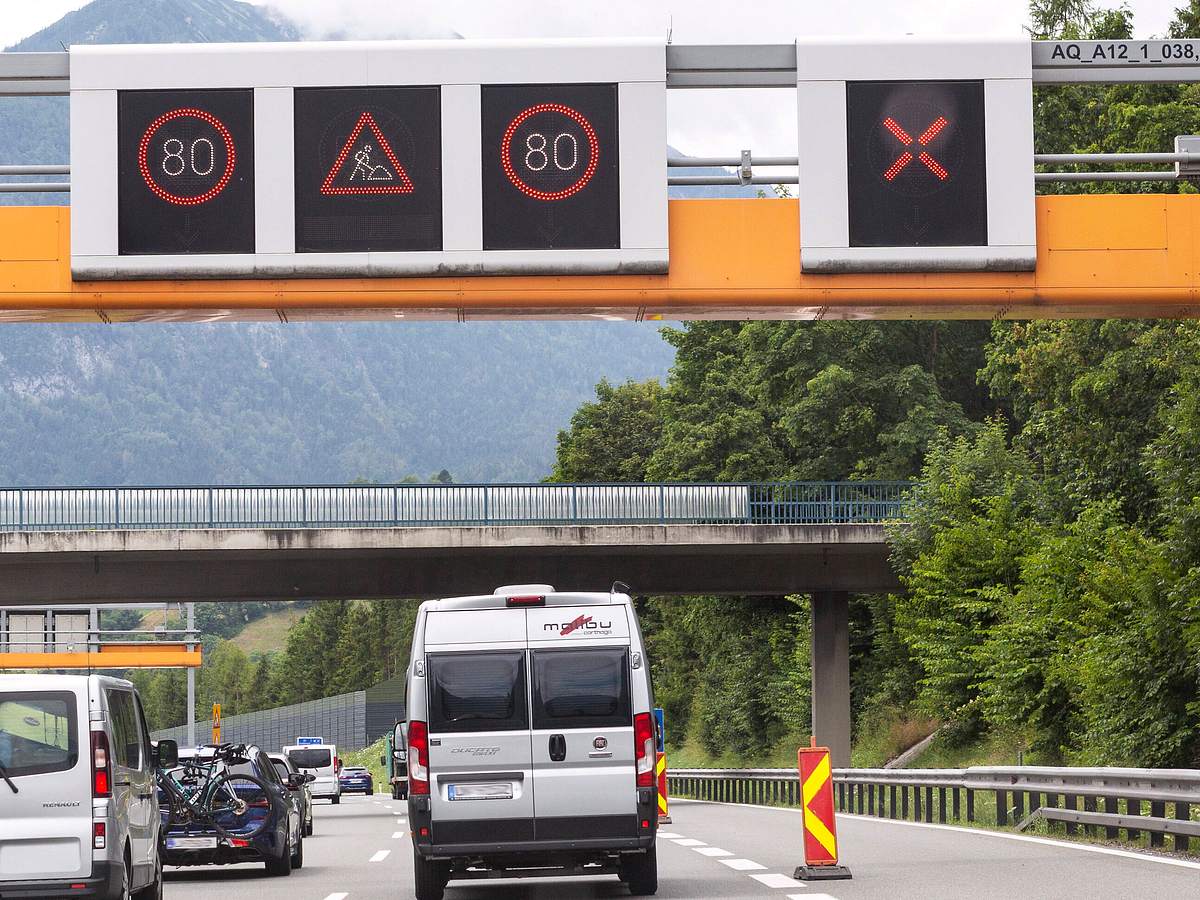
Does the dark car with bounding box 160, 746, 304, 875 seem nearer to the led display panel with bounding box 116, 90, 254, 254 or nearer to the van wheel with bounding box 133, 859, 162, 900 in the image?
the van wheel with bounding box 133, 859, 162, 900

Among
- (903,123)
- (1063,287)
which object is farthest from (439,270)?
(1063,287)

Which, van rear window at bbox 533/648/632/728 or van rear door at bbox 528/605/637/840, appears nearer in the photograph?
van rear door at bbox 528/605/637/840

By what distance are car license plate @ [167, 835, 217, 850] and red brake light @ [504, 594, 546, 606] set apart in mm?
6723

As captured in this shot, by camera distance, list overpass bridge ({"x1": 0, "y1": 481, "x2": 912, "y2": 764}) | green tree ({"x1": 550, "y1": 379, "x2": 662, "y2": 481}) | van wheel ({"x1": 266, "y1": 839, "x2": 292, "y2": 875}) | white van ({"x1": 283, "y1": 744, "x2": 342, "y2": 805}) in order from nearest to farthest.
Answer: van wheel ({"x1": 266, "y1": 839, "x2": 292, "y2": 875}), overpass bridge ({"x1": 0, "y1": 481, "x2": 912, "y2": 764}), white van ({"x1": 283, "y1": 744, "x2": 342, "y2": 805}), green tree ({"x1": 550, "y1": 379, "x2": 662, "y2": 481})

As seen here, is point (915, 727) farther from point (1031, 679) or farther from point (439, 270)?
point (439, 270)

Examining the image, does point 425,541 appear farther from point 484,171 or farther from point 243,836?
point 484,171

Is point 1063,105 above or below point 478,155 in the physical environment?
A: above

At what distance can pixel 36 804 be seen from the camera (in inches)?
486

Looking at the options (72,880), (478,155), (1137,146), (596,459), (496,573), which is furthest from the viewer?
(596,459)

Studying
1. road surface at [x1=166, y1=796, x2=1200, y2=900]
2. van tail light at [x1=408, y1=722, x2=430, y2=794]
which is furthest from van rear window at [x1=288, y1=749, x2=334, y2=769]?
van tail light at [x1=408, y1=722, x2=430, y2=794]

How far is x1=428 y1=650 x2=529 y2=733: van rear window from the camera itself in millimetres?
14938

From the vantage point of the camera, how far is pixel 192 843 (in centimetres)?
2031

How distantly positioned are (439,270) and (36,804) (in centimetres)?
623

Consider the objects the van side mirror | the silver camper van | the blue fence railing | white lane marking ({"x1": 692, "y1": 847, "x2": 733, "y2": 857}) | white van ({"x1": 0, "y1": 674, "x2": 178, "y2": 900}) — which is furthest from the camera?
the blue fence railing
